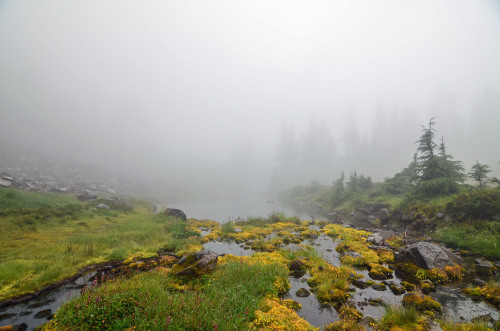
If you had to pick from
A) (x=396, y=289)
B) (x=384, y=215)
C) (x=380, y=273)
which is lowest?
(x=396, y=289)

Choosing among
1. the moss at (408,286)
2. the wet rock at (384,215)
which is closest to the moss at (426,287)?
the moss at (408,286)

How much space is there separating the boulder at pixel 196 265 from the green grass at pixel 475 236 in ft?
52.8

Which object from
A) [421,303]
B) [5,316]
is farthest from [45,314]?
[421,303]

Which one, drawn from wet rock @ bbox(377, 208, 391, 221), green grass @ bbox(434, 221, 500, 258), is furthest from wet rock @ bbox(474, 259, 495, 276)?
wet rock @ bbox(377, 208, 391, 221)

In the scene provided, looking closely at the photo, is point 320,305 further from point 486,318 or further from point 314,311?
point 486,318

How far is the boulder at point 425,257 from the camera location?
33.1ft

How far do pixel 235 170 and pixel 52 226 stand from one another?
119284mm

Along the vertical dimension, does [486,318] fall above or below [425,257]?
below

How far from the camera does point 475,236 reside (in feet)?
42.0

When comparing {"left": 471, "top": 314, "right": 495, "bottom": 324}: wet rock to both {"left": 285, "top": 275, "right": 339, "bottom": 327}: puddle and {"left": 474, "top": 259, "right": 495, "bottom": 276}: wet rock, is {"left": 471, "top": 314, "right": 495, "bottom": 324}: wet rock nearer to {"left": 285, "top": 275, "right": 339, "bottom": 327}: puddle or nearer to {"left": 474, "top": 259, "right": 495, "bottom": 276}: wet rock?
{"left": 285, "top": 275, "right": 339, "bottom": 327}: puddle

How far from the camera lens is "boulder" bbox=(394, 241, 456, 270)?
1009 centimetres

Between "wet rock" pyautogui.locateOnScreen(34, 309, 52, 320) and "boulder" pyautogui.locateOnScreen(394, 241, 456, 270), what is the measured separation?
16552 millimetres

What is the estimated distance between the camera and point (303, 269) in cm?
1084

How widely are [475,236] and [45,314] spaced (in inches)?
907
